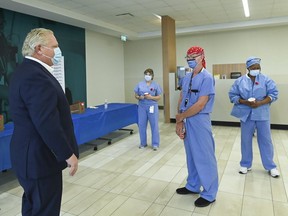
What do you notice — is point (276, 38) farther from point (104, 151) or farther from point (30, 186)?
point (30, 186)

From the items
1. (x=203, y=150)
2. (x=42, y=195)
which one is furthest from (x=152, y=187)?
(x=42, y=195)

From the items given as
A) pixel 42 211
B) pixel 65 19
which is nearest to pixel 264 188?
pixel 42 211

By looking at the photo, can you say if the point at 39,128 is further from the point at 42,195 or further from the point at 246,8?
the point at 246,8

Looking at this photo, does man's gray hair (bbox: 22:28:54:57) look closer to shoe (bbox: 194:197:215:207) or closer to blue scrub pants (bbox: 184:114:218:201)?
blue scrub pants (bbox: 184:114:218:201)

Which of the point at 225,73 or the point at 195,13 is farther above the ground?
the point at 195,13

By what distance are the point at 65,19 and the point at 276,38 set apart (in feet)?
21.3

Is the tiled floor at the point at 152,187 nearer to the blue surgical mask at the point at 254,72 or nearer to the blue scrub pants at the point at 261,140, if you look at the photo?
the blue scrub pants at the point at 261,140

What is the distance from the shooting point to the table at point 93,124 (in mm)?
2705

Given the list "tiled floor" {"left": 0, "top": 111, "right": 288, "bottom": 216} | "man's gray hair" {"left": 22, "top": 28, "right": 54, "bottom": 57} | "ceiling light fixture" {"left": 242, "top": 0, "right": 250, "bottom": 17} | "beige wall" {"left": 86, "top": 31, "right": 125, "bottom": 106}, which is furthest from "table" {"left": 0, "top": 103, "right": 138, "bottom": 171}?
"ceiling light fixture" {"left": 242, "top": 0, "right": 250, "bottom": 17}

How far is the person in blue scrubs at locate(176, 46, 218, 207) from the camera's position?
2215 mm

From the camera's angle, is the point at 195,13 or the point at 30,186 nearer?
the point at 30,186

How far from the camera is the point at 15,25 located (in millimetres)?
5188

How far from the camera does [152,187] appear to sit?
2789 mm

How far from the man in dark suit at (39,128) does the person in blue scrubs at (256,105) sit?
2.28 metres
